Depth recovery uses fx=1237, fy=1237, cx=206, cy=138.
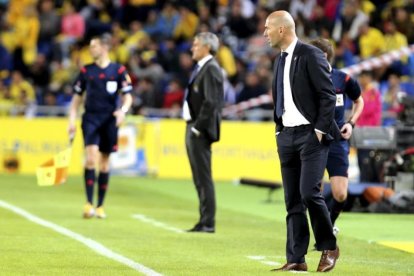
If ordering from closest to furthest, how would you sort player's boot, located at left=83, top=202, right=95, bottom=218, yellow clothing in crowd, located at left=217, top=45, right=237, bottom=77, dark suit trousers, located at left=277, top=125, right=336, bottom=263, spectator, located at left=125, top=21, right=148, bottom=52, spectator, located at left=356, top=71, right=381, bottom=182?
dark suit trousers, located at left=277, top=125, right=336, bottom=263
player's boot, located at left=83, top=202, right=95, bottom=218
spectator, located at left=356, top=71, right=381, bottom=182
yellow clothing in crowd, located at left=217, top=45, right=237, bottom=77
spectator, located at left=125, top=21, right=148, bottom=52

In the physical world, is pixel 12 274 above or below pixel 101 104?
below

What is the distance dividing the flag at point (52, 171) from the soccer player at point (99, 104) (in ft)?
3.10

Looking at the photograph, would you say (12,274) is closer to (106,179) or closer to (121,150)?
(106,179)

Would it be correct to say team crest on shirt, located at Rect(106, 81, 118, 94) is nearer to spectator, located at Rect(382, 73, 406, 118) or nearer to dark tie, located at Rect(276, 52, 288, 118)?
dark tie, located at Rect(276, 52, 288, 118)

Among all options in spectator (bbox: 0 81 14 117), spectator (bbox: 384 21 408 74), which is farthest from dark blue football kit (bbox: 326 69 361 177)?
spectator (bbox: 384 21 408 74)

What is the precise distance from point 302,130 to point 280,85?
44cm

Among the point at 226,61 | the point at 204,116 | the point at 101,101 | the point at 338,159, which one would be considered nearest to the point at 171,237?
the point at 204,116

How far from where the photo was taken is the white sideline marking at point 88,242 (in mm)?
10328

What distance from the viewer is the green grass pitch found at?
10555 mm

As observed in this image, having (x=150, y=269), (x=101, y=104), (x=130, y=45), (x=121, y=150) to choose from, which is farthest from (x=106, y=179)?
(x=130, y=45)

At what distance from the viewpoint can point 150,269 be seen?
10195 mm

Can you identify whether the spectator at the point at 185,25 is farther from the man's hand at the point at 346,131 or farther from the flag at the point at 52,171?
Result: the man's hand at the point at 346,131

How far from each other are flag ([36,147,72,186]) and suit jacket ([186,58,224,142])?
5.77 feet

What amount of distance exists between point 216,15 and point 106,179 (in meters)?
15.8
